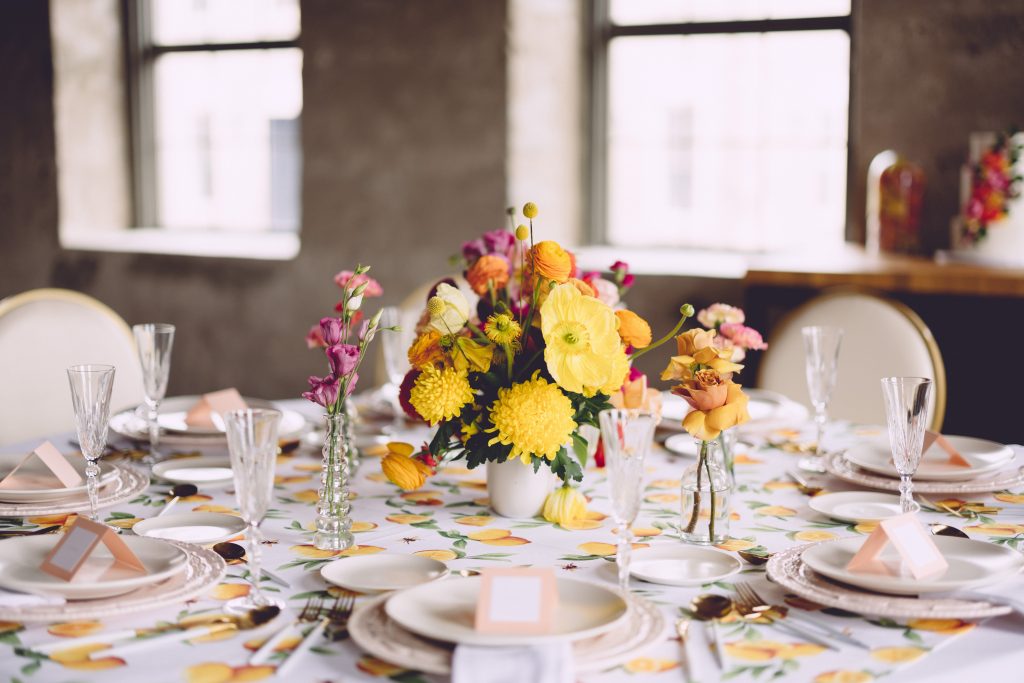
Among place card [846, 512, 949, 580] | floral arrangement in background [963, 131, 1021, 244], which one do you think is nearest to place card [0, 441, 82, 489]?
place card [846, 512, 949, 580]

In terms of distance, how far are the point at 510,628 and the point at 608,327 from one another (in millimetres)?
447

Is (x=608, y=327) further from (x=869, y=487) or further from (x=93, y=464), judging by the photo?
(x=93, y=464)

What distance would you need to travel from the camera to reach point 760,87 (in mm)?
3631

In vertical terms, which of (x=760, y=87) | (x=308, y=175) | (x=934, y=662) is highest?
(x=760, y=87)

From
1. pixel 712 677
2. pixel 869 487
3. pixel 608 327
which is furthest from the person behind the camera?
pixel 869 487

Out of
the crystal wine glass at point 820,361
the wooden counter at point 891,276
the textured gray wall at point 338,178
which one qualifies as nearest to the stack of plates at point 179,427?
the crystal wine glass at point 820,361

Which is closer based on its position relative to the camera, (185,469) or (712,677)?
(712,677)

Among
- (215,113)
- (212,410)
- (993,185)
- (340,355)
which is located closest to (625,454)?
(340,355)

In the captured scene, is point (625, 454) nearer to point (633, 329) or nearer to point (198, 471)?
point (633, 329)

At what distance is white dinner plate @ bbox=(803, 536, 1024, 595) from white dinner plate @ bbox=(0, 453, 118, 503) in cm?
92

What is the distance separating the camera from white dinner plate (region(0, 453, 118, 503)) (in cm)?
153

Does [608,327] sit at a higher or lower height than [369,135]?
lower

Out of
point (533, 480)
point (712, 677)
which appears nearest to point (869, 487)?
point (533, 480)

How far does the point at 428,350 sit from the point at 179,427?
0.67 m
